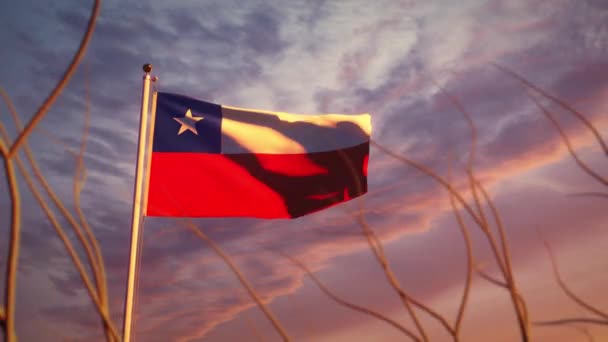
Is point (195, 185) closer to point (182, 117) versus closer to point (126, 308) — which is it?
point (182, 117)

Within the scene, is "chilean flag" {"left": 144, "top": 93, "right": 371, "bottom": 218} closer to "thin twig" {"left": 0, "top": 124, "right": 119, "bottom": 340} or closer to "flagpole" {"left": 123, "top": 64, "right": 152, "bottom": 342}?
"flagpole" {"left": 123, "top": 64, "right": 152, "bottom": 342}

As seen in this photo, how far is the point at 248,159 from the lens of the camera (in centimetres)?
816

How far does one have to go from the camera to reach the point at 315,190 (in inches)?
316

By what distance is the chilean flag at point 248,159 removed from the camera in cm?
739

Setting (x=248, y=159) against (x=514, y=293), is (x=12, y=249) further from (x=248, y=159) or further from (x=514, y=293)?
(x=248, y=159)

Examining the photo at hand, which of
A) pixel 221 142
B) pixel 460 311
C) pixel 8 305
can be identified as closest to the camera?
pixel 8 305

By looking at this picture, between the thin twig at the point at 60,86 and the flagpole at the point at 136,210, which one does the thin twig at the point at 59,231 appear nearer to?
the thin twig at the point at 60,86

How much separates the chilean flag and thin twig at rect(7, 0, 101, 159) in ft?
20.4

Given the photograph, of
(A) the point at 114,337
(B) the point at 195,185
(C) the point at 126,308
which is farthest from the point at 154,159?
(A) the point at 114,337

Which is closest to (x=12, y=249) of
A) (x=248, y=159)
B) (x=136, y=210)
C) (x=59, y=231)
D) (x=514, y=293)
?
(x=59, y=231)

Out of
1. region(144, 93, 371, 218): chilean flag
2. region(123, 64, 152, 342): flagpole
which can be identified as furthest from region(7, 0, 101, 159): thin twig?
region(144, 93, 371, 218): chilean flag

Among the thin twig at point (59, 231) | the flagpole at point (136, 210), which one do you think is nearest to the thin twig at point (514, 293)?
the thin twig at point (59, 231)

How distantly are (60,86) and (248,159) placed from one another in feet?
24.8

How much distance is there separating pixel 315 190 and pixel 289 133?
1.11 metres
